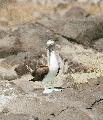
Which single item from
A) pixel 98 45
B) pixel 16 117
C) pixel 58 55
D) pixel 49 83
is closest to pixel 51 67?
pixel 49 83

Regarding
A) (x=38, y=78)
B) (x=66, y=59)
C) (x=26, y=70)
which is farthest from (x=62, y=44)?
(x=38, y=78)

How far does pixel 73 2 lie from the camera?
1841 cm

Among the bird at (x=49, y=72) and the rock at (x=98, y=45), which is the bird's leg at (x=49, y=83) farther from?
the rock at (x=98, y=45)

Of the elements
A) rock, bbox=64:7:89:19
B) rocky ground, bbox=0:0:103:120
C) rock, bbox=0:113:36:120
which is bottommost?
rock, bbox=0:113:36:120

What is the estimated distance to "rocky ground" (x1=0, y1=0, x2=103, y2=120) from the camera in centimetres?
813

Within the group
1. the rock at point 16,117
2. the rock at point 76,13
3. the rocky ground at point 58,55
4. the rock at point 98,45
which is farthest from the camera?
the rock at point 76,13

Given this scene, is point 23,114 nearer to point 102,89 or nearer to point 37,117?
point 37,117

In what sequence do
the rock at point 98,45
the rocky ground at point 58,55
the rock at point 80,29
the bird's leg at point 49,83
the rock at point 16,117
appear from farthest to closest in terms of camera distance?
the rock at point 80,29, the rock at point 98,45, the bird's leg at point 49,83, the rocky ground at point 58,55, the rock at point 16,117

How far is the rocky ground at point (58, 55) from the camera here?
813 centimetres

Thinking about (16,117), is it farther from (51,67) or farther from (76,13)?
(76,13)

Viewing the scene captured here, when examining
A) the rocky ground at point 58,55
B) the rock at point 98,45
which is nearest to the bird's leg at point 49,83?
the rocky ground at point 58,55

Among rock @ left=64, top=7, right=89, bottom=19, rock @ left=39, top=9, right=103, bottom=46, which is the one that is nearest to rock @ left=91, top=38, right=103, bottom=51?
rock @ left=39, top=9, right=103, bottom=46

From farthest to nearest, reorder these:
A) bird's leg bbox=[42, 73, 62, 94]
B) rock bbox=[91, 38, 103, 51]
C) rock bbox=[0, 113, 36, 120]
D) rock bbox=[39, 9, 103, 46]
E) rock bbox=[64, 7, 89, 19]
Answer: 1. rock bbox=[64, 7, 89, 19]
2. rock bbox=[39, 9, 103, 46]
3. rock bbox=[91, 38, 103, 51]
4. bird's leg bbox=[42, 73, 62, 94]
5. rock bbox=[0, 113, 36, 120]

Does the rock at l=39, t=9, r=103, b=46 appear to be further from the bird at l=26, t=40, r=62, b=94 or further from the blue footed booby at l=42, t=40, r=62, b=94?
the blue footed booby at l=42, t=40, r=62, b=94
